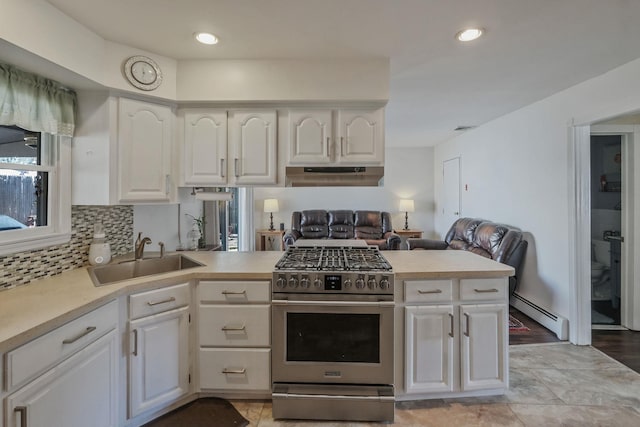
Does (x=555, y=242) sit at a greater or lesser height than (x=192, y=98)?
lesser

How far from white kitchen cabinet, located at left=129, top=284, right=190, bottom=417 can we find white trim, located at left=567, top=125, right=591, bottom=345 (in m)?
3.24

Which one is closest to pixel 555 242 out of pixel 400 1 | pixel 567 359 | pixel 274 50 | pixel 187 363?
pixel 567 359

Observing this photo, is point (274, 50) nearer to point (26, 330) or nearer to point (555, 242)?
point (26, 330)

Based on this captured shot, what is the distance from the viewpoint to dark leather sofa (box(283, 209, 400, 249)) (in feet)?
19.9

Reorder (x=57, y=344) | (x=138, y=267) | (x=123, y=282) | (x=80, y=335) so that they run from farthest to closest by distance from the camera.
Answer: (x=138, y=267), (x=123, y=282), (x=80, y=335), (x=57, y=344)

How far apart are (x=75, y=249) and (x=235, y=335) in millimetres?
1221

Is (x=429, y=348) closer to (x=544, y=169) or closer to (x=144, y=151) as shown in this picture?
(x=144, y=151)

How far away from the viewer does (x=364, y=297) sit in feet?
6.03

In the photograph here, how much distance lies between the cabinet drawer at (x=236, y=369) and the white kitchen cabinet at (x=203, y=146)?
1238mm

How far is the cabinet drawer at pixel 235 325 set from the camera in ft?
6.34

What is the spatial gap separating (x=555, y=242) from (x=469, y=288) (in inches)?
69.7

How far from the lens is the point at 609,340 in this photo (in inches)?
113

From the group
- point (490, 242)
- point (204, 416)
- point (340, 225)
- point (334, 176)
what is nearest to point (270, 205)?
point (340, 225)

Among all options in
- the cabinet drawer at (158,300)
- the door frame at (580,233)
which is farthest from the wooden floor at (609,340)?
the cabinet drawer at (158,300)
